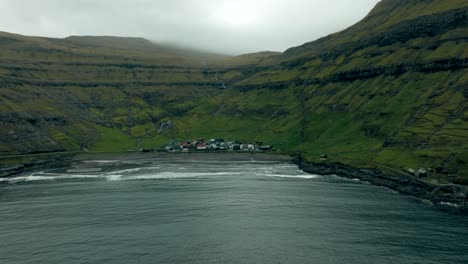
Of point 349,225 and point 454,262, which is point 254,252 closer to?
point 349,225

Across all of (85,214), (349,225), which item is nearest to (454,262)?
(349,225)

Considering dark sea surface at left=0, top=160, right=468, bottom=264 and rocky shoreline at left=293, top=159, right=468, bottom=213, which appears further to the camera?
rocky shoreline at left=293, top=159, right=468, bottom=213

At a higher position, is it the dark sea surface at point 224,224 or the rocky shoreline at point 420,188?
the dark sea surface at point 224,224

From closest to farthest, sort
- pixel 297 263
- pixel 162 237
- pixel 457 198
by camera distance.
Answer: pixel 297 263 < pixel 162 237 < pixel 457 198

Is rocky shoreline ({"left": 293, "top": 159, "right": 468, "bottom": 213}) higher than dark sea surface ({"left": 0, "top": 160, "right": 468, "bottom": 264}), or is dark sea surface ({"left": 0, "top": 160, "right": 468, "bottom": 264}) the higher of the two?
dark sea surface ({"left": 0, "top": 160, "right": 468, "bottom": 264})

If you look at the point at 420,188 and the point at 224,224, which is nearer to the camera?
the point at 224,224

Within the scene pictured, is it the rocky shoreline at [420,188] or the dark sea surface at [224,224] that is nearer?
the dark sea surface at [224,224]

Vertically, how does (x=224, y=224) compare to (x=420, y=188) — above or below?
above

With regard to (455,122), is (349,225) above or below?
below
